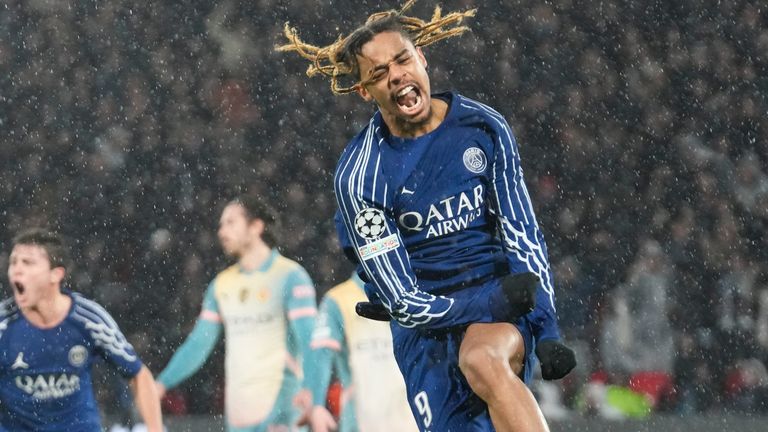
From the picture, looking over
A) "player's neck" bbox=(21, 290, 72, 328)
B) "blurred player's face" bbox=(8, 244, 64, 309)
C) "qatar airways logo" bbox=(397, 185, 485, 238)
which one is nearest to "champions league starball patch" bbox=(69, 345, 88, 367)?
"player's neck" bbox=(21, 290, 72, 328)

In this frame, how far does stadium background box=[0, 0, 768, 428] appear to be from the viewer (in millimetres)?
7234

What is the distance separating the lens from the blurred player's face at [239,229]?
642 cm

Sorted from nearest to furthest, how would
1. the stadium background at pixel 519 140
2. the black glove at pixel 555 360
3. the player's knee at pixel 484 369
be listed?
1. the player's knee at pixel 484 369
2. the black glove at pixel 555 360
3. the stadium background at pixel 519 140

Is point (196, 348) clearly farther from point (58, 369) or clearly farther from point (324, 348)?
point (58, 369)

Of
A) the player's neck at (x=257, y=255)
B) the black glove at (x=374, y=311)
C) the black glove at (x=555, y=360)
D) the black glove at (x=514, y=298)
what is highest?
the player's neck at (x=257, y=255)

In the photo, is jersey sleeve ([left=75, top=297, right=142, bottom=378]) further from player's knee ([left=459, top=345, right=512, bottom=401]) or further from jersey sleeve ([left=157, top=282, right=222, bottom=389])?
player's knee ([left=459, top=345, right=512, bottom=401])

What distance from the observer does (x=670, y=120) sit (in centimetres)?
792

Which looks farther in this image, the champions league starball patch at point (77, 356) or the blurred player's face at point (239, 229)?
the blurred player's face at point (239, 229)

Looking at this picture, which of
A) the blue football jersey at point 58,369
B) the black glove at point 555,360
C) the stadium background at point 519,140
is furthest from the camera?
the stadium background at point 519,140

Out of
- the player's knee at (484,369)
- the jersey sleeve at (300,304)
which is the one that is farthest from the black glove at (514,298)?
the jersey sleeve at (300,304)

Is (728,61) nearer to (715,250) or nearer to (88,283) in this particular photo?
(715,250)

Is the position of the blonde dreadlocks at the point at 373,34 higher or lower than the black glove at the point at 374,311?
higher

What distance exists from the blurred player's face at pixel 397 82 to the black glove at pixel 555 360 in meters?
0.62

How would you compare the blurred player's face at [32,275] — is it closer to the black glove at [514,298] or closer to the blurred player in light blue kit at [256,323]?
the blurred player in light blue kit at [256,323]
